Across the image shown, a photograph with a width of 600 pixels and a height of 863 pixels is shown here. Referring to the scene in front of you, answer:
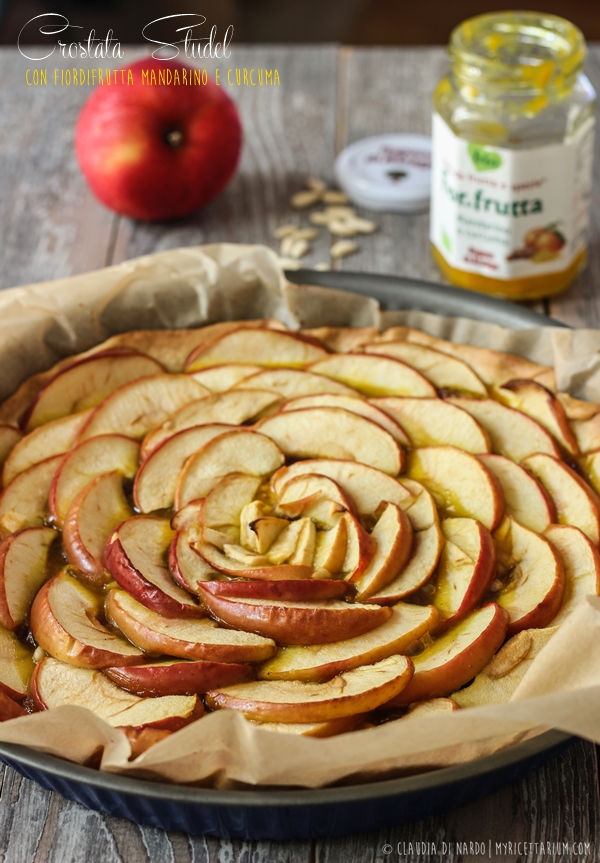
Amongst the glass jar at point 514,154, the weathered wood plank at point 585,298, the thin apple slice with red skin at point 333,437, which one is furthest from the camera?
the weathered wood plank at point 585,298

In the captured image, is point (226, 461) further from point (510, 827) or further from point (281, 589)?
point (510, 827)

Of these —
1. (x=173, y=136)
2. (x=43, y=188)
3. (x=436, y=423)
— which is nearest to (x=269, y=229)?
(x=173, y=136)

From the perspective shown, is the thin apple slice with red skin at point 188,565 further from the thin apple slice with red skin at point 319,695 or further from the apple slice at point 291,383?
the apple slice at point 291,383

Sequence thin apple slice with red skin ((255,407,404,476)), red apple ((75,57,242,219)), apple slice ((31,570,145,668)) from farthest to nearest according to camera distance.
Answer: red apple ((75,57,242,219)), thin apple slice with red skin ((255,407,404,476)), apple slice ((31,570,145,668))

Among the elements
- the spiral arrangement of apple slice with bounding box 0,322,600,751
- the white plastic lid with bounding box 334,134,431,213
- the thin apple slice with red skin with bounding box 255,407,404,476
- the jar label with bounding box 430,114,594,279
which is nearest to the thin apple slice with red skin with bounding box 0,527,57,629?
the spiral arrangement of apple slice with bounding box 0,322,600,751

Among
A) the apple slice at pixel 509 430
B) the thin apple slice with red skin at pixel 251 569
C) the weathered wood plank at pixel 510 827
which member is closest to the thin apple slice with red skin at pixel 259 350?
the apple slice at pixel 509 430

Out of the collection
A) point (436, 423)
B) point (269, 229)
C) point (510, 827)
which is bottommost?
point (510, 827)

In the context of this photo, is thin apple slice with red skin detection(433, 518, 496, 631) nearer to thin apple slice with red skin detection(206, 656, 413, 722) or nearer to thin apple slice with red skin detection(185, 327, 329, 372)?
thin apple slice with red skin detection(206, 656, 413, 722)
